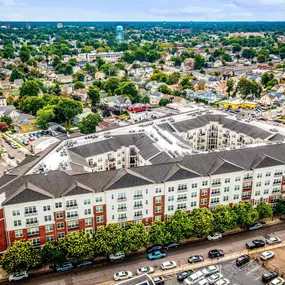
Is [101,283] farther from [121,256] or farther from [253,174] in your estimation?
[253,174]

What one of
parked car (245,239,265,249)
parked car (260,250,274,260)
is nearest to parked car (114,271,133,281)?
parked car (245,239,265,249)

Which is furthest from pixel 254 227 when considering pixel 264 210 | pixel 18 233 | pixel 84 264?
pixel 18 233

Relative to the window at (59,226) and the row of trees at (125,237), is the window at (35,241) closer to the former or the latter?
the row of trees at (125,237)

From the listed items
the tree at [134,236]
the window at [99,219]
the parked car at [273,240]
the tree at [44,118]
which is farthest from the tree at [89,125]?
the parked car at [273,240]

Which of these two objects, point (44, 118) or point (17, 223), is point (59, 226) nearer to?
point (17, 223)

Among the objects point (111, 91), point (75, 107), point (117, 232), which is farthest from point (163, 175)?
point (111, 91)

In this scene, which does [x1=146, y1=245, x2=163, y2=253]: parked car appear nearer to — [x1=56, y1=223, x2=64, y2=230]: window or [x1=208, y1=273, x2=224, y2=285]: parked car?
Answer: [x1=208, y1=273, x2=224, y2=285]: parked car
